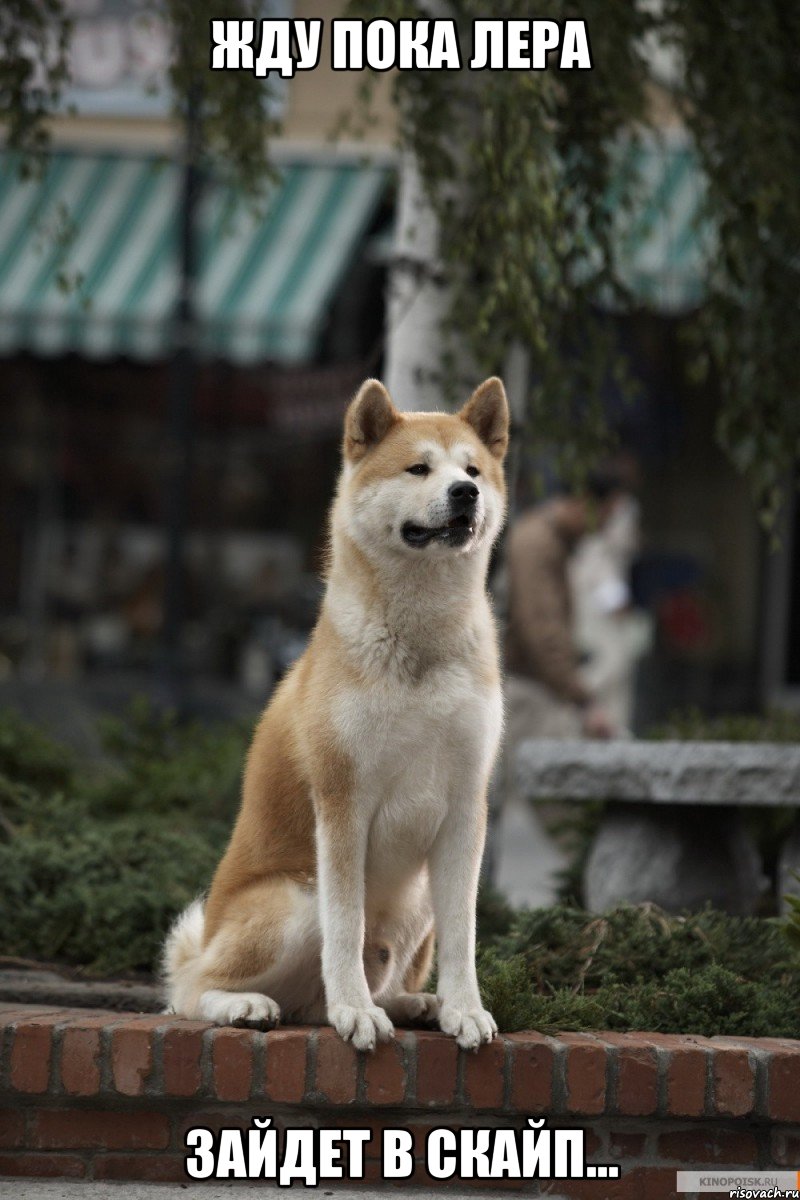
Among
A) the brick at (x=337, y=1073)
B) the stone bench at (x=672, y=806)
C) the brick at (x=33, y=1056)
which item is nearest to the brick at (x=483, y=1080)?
the brick at (x=337, y=1073)

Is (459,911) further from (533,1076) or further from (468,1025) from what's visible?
(533,1076)

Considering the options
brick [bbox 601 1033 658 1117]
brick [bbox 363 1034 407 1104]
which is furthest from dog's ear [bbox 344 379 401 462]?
brick [bbox 601 1033 658 1117]

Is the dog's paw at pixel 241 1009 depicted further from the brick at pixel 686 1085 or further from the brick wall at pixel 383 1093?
the brick at pixel 686 1085

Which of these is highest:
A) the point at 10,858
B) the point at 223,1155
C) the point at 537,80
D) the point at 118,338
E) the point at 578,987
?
the point at 118,338

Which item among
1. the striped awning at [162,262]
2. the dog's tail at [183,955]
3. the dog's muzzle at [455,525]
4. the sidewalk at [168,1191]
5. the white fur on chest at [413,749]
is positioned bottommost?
the sidewalk at [168,1191]

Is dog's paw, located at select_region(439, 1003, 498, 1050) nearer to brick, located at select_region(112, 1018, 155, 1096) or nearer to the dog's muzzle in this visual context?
brick, located at select_region(112, 1018, 155, 1096)

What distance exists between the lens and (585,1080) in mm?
3445

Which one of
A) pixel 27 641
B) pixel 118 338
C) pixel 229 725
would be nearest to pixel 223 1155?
pixel 229 725

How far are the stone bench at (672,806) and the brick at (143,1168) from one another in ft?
7.00

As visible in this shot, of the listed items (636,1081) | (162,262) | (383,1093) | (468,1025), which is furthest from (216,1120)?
(162,262)

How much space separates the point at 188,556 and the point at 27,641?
1540mm

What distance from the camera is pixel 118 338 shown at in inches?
459

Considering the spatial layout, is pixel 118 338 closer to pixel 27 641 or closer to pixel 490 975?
pixel 27 641

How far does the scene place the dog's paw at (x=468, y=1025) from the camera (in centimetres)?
341
